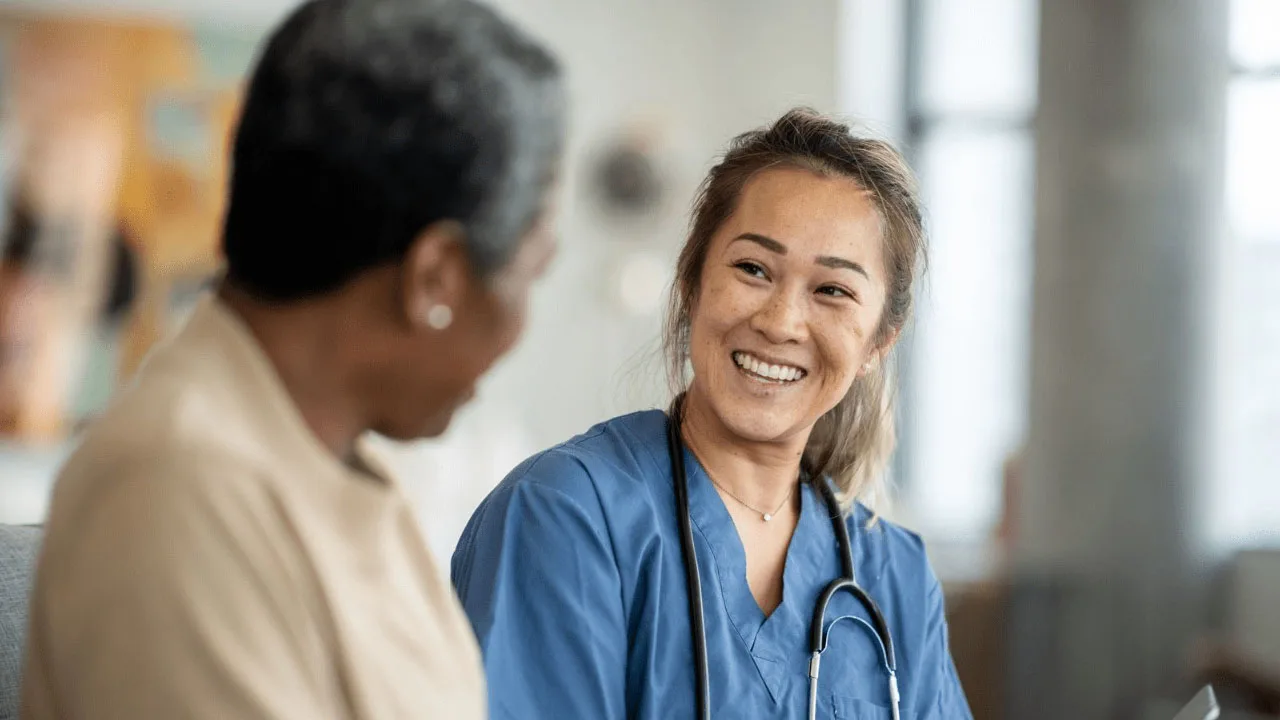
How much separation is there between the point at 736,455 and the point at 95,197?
3175 millimetres

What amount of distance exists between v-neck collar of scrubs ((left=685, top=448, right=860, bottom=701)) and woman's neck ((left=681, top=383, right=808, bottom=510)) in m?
0.03

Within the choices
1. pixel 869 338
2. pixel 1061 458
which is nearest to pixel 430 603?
pixel 869 338

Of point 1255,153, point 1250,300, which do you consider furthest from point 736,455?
→ point 1250,300

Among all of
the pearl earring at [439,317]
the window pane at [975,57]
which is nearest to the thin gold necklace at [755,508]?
the pearl earring at [439,317]

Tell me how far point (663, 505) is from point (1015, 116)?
383cm

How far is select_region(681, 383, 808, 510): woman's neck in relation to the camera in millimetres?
1653

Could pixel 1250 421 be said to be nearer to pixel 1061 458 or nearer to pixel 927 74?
pixel 1061 458

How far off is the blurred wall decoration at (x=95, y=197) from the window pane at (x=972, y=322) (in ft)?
8.34

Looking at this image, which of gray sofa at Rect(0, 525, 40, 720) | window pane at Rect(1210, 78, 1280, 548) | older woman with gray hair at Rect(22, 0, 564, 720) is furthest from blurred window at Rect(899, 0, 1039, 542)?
older woman with gray hair at Rect(22, 0, 564, 720)

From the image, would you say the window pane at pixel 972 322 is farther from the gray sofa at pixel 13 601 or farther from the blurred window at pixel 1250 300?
the gray sofa at pixel 13 601

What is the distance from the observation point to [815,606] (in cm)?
158

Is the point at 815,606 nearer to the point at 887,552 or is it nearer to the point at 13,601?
the point at 887,552

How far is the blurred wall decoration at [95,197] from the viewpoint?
13.5ft

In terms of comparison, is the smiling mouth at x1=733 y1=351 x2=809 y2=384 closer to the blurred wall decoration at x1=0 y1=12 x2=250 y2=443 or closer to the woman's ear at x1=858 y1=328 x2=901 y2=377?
the woman's ear at x1=858 y1=328 x2=901 y2=377
